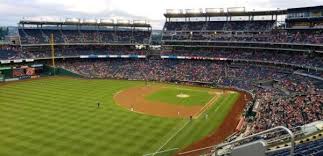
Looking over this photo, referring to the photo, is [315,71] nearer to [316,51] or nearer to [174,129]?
[316,51]

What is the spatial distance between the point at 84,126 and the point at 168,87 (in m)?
A: 29.6

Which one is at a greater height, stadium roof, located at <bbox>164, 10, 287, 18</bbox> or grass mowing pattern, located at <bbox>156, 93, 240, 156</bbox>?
stadium roof, located at <bbox>164, 10, 287, 18</bbox>

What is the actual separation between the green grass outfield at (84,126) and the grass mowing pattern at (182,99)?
3.11 m

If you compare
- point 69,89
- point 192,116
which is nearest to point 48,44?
point 69,89

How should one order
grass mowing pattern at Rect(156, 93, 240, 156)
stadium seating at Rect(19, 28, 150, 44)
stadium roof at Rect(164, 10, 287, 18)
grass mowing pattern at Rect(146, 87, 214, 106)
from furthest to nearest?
stadium seating at Rect(19, 28, 150, 44)
stadium roof at Rect(164, 10, 287, 18)
grass mowing pattern at Rect(146, 87, 214, 106)
grass mowing pattern at Rect(156, 93, 240, 156)

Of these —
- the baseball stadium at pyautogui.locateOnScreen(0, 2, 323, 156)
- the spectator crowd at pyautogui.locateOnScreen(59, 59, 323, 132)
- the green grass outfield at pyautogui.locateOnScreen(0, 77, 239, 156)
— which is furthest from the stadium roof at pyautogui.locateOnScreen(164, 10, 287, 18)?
the green grass outfield at pyautogui.locateOnScreen(0, 77, 239, 156)

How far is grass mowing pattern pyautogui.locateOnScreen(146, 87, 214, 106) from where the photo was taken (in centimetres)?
4922

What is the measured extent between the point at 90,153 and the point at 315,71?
43123mm

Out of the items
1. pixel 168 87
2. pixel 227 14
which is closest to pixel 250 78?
pixel 168 87

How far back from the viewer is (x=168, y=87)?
63.1m

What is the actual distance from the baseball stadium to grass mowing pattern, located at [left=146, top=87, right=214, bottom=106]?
203 millimetres

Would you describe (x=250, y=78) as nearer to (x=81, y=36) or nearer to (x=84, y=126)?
(x=84, y=126)

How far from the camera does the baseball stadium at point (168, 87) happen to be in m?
29.7

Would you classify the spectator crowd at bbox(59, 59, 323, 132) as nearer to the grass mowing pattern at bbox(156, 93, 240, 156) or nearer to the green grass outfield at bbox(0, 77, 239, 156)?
the grass mowing pattern at bbox(156, 93, 240, 156)
